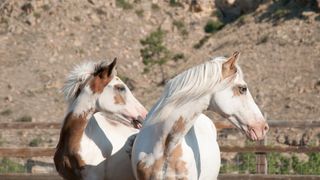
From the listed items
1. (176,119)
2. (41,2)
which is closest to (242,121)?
(176,119)

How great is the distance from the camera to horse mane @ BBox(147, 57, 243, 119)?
699 cm

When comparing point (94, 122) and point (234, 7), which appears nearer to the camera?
point (94, 122)

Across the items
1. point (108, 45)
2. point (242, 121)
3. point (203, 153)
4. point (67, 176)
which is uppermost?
point (242, 121)

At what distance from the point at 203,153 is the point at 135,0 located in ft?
150

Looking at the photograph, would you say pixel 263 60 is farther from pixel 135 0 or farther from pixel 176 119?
pixel 176 119

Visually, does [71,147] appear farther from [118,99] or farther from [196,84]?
[196,84]

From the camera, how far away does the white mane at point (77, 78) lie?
8.24 m

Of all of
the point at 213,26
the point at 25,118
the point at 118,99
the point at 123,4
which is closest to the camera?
the point at 118,99

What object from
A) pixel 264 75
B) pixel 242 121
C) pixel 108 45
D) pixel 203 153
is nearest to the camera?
pixel 242 121

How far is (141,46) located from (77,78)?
40.3 m

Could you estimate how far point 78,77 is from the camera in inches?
325

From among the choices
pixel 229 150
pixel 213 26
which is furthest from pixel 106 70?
pixel 213 26

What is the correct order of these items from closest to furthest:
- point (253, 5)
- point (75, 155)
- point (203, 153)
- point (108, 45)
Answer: point (203, 153) → point (75, 155) → point (108, 45) → point (253, 5)

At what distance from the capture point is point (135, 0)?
52781 mm
